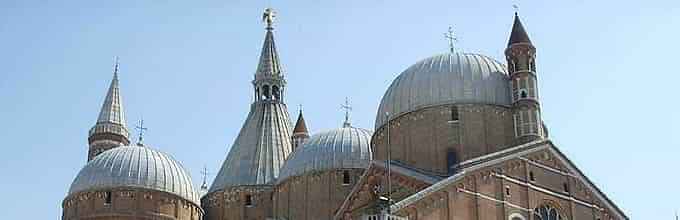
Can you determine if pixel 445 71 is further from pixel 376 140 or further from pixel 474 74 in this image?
pixel 376 140

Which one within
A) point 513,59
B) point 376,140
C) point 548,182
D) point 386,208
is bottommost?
point 386,208

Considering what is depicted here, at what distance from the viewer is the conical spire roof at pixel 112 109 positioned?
75.4 m

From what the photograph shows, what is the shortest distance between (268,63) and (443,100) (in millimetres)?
28664

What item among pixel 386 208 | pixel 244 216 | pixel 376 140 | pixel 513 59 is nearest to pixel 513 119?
pixel 513 59

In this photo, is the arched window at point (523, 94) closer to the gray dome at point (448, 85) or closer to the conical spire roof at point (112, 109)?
the gray dome at point (448, 85)

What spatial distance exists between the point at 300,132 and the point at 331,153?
11.8 meters

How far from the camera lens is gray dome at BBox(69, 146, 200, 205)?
192 ft

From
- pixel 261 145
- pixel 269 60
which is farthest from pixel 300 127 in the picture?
pixel 269 60

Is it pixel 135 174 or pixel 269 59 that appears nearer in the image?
pixel 135 174

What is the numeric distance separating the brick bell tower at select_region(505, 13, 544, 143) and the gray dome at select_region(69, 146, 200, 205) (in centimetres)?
2206

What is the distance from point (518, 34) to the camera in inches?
1932

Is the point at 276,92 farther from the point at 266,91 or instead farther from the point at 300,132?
the point at 300,132

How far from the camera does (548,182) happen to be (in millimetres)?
44969

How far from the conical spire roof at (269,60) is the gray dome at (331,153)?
16351 millimetres
